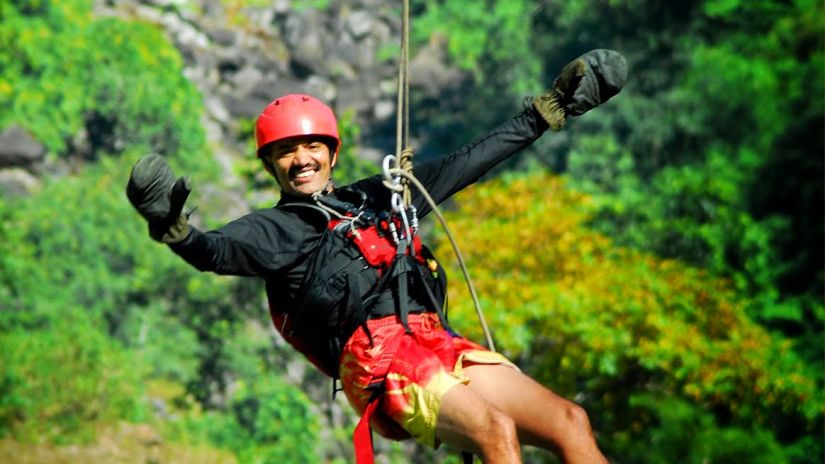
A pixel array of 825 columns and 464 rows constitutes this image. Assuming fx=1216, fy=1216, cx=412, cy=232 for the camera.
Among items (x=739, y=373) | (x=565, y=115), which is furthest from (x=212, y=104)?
(x=565, y=115)

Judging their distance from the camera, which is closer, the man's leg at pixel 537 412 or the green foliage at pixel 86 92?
the man's leg at pixel 537 412

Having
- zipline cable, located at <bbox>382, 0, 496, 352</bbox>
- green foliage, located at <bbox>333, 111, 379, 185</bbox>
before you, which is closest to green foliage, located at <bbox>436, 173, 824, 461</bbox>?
green foliage, located at <bbox>333, 111, 379, 185</bbox>

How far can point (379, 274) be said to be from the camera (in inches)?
130

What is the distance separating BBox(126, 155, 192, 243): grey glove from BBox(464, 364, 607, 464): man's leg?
0.86 metres

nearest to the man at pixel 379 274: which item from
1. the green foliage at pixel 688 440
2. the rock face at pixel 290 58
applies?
the green foliage at pixel 688 440

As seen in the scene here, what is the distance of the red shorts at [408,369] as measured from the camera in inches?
122

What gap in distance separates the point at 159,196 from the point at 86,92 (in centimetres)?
2779

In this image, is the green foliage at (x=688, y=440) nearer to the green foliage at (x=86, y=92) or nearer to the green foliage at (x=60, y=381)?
the green foliage at (x=60, y=381)

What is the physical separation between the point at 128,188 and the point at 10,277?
1951 cm

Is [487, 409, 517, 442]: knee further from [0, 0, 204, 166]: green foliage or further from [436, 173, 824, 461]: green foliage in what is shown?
[0, 0, 204, 166]: green foliage

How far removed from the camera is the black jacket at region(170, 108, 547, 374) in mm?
3012

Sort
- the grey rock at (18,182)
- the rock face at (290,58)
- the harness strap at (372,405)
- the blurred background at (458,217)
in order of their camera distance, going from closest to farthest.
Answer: the harness strap at (372,405) < the blurred background at (458,217) < the grey rock at (18,182) < the rock face at (290,58)

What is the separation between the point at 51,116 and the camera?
29234 mm

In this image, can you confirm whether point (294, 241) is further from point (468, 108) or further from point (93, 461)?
point (468, 108)
